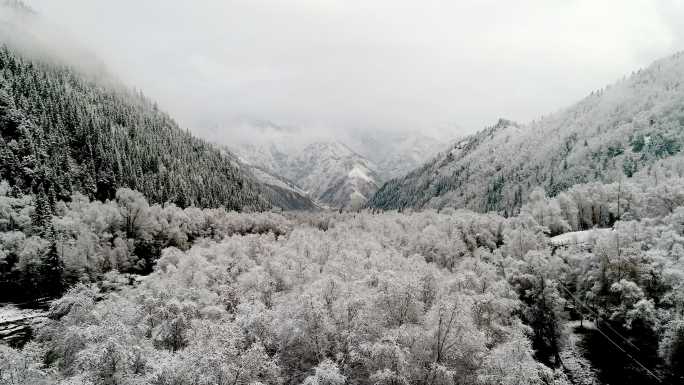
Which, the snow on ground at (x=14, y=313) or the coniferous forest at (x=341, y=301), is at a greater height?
the coniferous forest at (x=341, y=301)

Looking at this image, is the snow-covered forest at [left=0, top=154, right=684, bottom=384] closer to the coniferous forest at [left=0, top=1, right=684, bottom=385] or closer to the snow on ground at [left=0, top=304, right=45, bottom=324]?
the coniferous forest at [left=0, top=1, right=684, bottom=385]

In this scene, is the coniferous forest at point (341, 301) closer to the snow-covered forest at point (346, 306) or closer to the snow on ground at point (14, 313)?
the snow-covered forest at point (346, 306)

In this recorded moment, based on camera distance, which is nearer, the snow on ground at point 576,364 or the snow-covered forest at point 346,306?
Answer: the snow-covered forest at point 346,306

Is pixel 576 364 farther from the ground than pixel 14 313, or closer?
farther from the ground

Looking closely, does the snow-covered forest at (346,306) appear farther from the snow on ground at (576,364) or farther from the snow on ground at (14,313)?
the snow on ground at (14,313)

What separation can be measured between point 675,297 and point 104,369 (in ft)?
229

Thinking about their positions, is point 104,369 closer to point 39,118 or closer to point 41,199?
point 41,199

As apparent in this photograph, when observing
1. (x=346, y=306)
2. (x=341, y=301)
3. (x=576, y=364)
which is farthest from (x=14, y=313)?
(x=576, y=364)

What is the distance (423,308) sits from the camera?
178 ft

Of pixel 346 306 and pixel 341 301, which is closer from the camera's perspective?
pixel 346 306

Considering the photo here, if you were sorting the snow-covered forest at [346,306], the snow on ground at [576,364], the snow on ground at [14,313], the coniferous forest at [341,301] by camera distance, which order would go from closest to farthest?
the snow-covered forest at [346,306], the coniferous forest at [341,301], the snow on ground at [576,364], the snow on ground at [14,313]

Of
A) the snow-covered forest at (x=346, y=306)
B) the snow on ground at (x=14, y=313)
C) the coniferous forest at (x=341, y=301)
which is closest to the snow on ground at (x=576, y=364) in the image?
the coniferous forest at (x=341, y=301)

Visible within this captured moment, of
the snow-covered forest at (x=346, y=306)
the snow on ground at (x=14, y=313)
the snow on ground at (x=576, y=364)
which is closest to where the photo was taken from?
the snow-covered forest at (x=346, y=306)

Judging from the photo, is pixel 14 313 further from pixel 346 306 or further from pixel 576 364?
pixel 576 364
